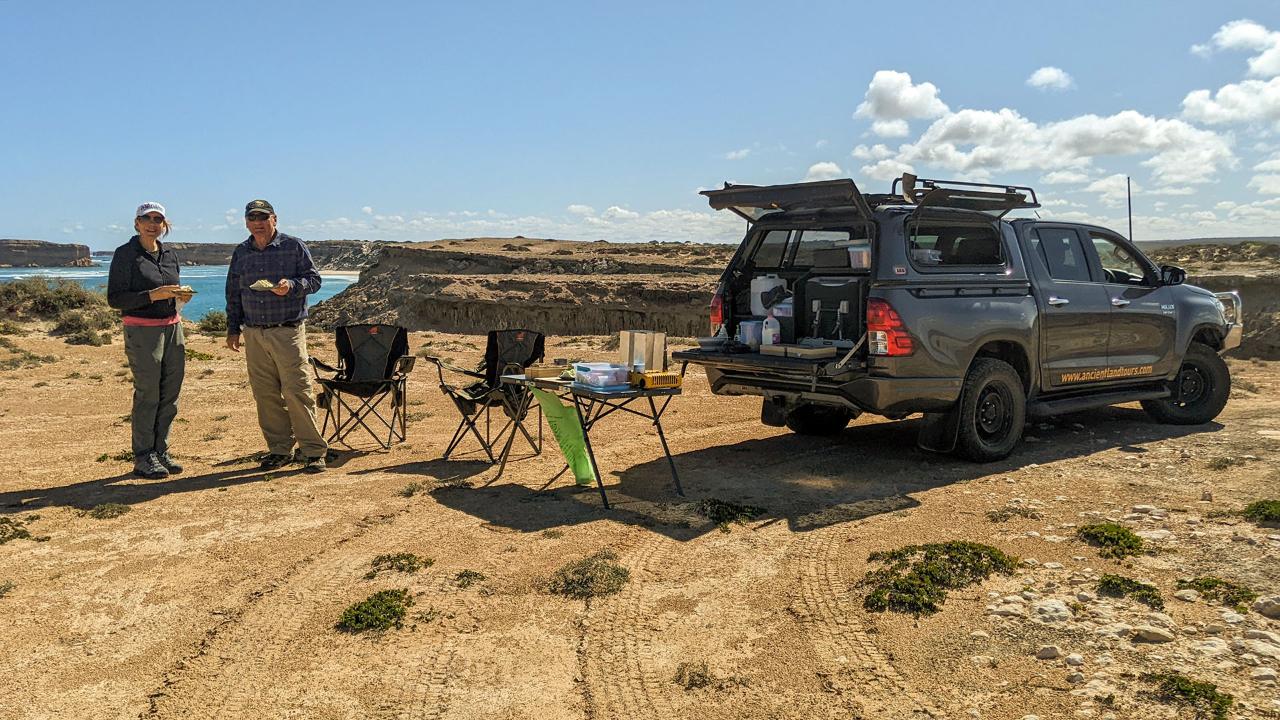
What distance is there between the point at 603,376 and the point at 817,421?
289 centimetres

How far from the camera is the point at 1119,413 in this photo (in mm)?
9164

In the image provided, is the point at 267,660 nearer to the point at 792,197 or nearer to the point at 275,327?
the point at 275,327

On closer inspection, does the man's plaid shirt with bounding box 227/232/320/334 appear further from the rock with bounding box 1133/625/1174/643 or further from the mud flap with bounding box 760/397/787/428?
the rock with bounding box 1133/625/1174/643

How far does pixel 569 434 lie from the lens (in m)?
6.57

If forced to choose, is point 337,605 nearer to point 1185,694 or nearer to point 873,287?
point 1185,694

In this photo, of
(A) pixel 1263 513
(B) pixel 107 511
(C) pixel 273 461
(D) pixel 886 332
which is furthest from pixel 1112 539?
(B) pixel 107 511

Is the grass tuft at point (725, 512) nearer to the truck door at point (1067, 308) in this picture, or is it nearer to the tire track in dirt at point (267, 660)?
the tire track in dirt at point (267, 660)

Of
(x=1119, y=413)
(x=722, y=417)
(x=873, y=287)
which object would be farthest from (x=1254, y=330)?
(x=873, y=287)

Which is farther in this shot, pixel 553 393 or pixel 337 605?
pixel 553 393

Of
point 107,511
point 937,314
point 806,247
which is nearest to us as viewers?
A: point 107,511

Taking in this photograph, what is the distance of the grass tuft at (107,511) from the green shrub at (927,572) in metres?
4.67

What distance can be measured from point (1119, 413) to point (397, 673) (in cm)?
800

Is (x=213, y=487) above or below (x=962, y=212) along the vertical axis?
below

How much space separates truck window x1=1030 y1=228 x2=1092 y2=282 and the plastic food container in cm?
361
